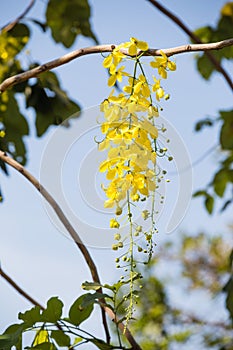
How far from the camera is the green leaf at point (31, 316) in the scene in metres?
0.77

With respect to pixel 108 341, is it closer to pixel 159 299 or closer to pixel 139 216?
pixel 139 216

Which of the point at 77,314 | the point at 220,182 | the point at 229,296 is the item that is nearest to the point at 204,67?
the point at 220,182

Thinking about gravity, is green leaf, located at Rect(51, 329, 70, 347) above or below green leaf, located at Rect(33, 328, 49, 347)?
below

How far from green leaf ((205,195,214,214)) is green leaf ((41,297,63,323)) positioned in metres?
1.28

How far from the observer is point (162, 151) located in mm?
646

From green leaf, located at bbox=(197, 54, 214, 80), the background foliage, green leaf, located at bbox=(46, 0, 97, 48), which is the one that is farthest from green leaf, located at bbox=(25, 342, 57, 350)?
green leaf, located at bbox=(197, 54, 214, 80)

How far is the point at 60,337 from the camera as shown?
0.79m

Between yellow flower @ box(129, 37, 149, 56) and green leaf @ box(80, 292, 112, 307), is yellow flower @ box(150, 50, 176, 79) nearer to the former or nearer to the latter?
yellow flower @ box(129, 37, 149, 56)

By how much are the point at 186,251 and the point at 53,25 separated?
390cm

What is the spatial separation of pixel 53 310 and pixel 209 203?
129cm

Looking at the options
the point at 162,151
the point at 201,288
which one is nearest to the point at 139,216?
the point at 162,151

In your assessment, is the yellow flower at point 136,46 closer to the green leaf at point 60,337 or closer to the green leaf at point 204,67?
the green leaf at point 60,337

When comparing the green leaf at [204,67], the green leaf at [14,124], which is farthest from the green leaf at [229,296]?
the green leaf at [204,67]

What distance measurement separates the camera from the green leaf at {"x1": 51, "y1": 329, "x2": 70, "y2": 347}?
0.78 meters
